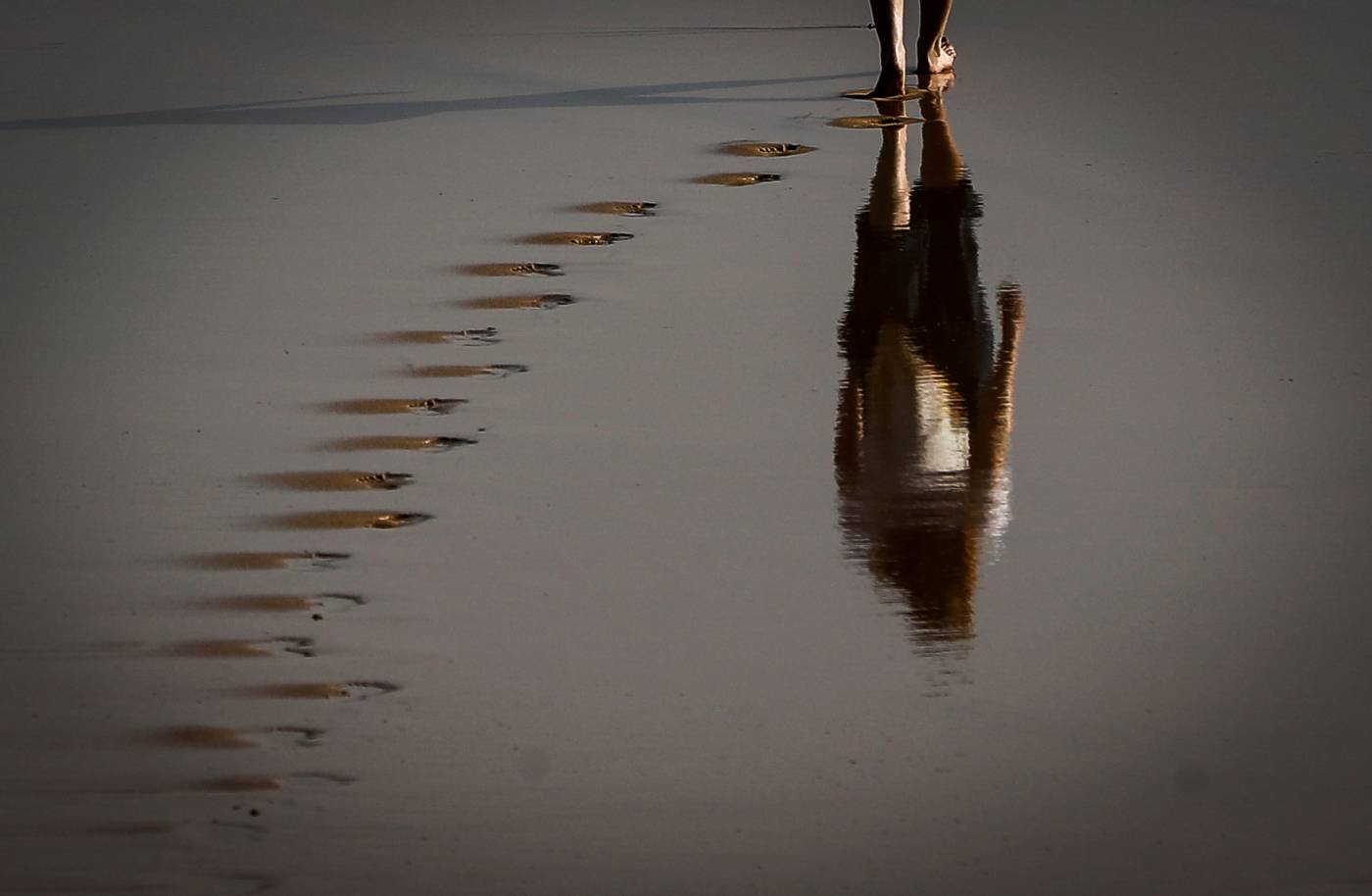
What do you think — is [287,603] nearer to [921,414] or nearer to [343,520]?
[343,520]

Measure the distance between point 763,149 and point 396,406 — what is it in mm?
3293

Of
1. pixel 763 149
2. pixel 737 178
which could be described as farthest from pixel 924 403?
pixel 763 149

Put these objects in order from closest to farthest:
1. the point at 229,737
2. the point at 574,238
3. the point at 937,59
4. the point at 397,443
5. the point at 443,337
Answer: the point at 229,737, the point at 397,443, the point at 443,337, the point at 574,238, the point at 937,59

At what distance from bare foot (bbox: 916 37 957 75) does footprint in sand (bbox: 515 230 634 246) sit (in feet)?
10.1

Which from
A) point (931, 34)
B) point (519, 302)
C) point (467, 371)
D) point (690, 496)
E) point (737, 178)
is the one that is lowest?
point (690, 496)

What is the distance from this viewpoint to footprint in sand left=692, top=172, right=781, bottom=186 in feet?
26.9

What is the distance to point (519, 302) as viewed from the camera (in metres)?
6.81

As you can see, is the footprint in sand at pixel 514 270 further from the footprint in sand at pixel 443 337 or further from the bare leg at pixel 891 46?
the bare leg at pixel 891 46

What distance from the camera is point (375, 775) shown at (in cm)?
387

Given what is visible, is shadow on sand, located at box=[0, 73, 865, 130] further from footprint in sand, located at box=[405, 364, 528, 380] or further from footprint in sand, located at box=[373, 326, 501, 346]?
footprint in sand, located at box=[405, 364, 528, 380]

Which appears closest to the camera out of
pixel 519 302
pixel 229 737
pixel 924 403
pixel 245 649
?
pixel 229 737

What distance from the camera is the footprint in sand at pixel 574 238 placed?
7.40 metres

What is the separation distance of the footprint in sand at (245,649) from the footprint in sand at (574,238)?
10.5ft

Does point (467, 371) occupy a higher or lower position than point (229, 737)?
higher
